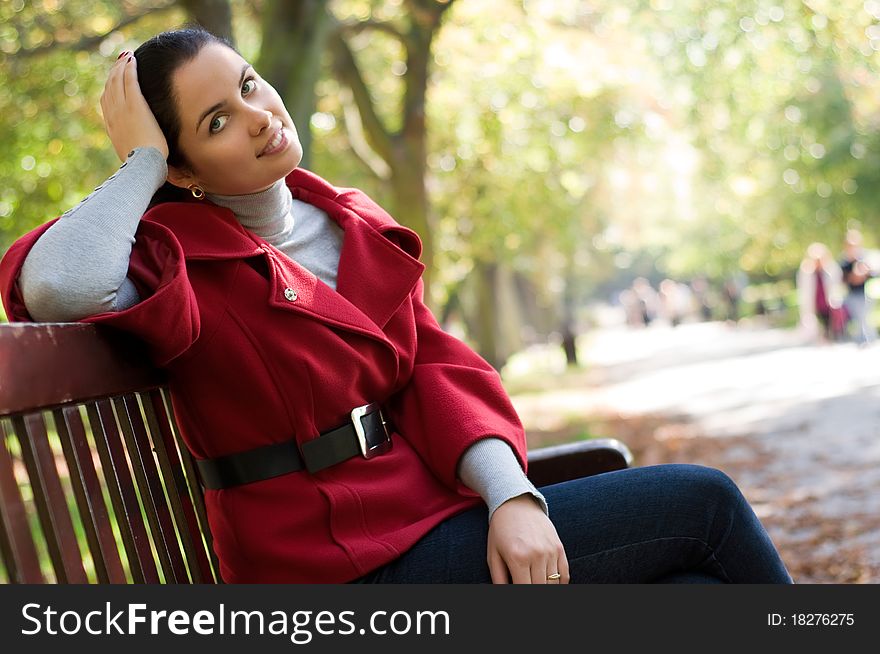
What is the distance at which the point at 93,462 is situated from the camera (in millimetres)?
1932

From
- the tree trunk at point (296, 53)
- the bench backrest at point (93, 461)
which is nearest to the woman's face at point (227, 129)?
the bench backrest at point (93, 461)

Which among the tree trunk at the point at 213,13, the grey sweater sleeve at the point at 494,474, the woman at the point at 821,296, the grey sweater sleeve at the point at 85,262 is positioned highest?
the tree trunk at the point at 213,13

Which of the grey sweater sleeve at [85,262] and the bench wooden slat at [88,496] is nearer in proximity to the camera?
the bench wooden slat at [88,496]

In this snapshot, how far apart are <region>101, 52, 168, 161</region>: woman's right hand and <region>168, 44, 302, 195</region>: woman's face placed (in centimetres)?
7

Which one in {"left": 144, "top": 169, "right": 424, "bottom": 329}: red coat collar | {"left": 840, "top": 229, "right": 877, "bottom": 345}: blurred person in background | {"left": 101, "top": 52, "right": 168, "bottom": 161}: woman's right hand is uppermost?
{"left": 101, "top": 52, "right": 168, "bottom": 161}: woman's right hand

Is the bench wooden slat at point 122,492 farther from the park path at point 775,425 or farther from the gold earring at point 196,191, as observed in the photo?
the park path at point 775,425

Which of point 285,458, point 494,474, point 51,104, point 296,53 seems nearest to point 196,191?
point 285,458

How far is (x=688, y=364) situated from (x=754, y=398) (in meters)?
8.70

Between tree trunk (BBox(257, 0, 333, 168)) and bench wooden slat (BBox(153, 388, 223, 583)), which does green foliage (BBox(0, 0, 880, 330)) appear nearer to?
tree trunk (BBox(257, 0, 333, 168))

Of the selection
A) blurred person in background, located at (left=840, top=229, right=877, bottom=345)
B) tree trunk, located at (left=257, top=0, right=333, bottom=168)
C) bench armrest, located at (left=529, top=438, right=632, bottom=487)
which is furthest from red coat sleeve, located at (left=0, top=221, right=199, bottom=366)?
blurred person in background, located at (left=840, top=229, right=877, bottom=345)

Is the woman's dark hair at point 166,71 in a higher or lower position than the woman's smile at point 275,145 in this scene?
higher

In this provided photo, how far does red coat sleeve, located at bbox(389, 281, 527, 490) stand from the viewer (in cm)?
235

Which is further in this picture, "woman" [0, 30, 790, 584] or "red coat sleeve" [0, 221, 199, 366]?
"woman" [0, 30, 790, 584]

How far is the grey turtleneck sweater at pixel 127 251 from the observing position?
6.55 ft
